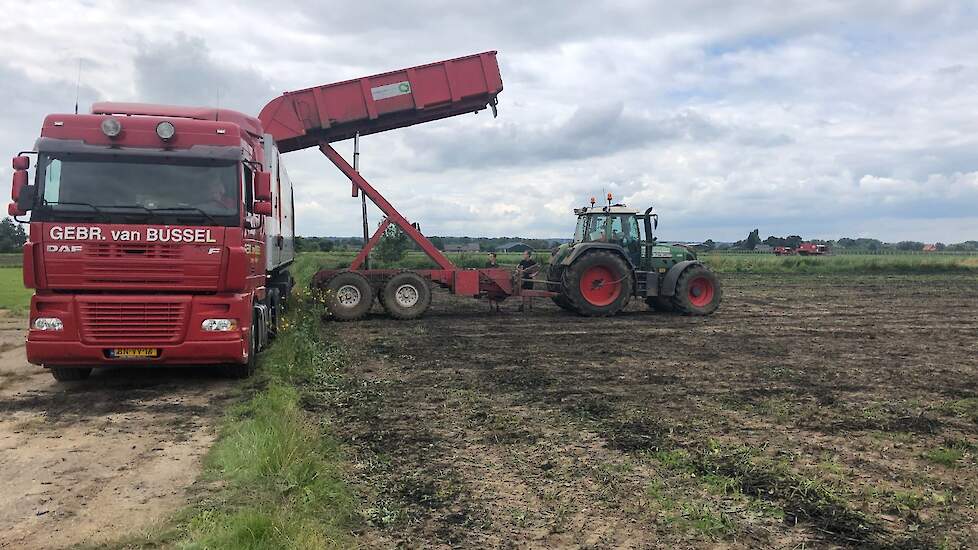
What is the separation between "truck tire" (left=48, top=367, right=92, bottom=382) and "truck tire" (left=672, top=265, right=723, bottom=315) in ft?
36.8

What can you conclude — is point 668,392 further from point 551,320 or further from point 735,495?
point 551,320

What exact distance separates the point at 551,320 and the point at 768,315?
17.0 ft

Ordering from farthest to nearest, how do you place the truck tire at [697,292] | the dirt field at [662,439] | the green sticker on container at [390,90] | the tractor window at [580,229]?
the tractor window at [580,229] < the truck tire at [697,292] < the green sticker on container at [390,90] < the dirt field at [662,439]

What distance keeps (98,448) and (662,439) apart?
15.1ft

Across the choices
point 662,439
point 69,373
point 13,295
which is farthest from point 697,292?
point 13,295

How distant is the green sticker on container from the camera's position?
1420cm

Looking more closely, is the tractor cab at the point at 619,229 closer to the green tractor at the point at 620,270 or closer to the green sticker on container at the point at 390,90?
the green tractor at the point at 620,270

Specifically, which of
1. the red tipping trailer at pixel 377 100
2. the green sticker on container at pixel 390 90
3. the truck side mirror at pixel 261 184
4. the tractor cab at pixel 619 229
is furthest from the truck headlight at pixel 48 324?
the tractor cab at pixel 619 229

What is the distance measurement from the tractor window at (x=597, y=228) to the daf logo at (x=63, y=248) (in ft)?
33.5

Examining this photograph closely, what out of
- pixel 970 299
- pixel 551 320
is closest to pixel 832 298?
pixel 970 299

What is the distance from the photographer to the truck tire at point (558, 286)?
49.6 feet

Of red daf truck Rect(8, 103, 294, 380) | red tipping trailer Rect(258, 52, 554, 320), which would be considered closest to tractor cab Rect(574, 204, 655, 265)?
red tipping trailer Rect(258, 52, 554, 320)

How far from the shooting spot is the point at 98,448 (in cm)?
583

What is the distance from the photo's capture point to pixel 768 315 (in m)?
16.1
